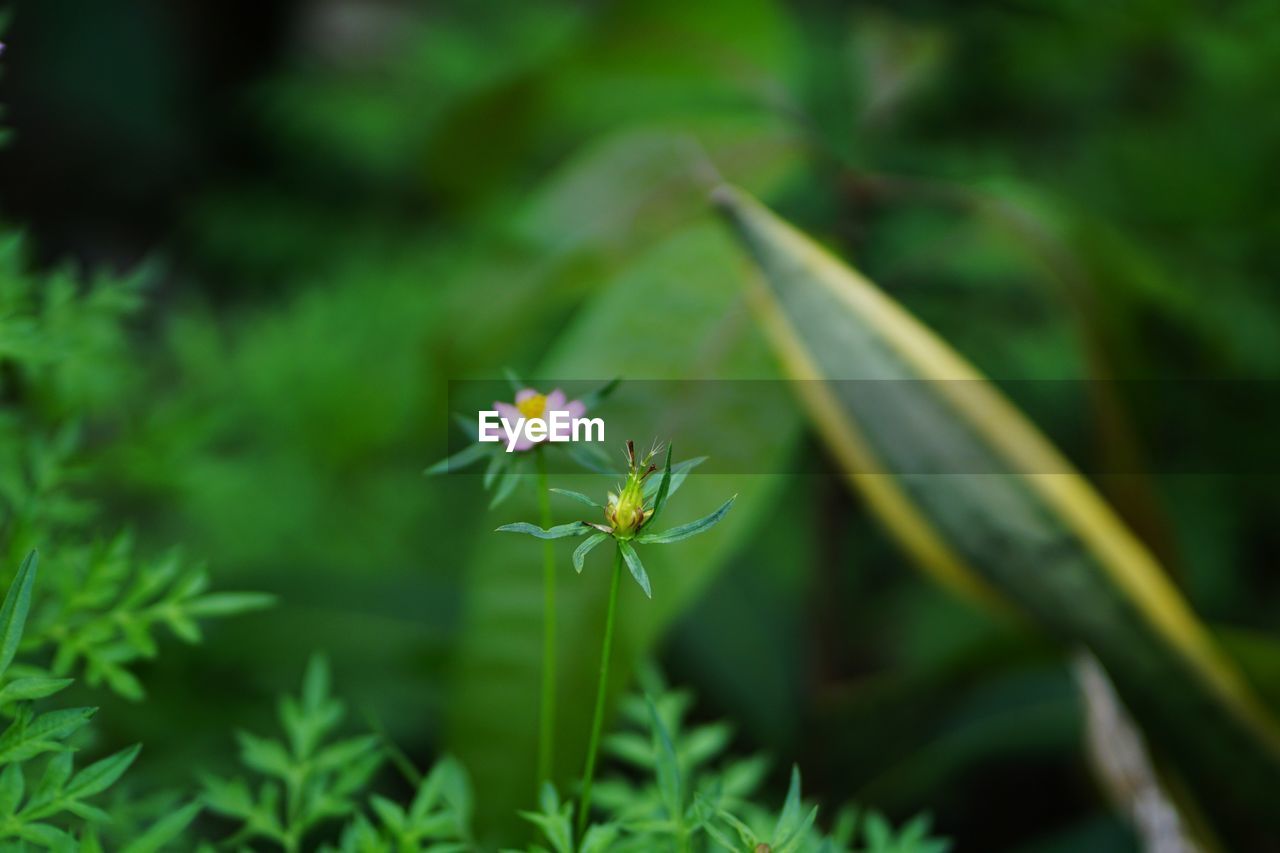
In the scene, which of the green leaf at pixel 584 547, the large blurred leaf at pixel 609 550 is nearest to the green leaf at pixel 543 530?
the green leaf at pixel 584 547

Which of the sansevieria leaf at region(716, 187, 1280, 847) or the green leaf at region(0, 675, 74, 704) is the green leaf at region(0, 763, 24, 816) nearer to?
the green leaf at region(0, 675, 74, 704)

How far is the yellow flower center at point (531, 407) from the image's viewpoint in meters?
0.38

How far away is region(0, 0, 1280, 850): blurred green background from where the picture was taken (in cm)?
73

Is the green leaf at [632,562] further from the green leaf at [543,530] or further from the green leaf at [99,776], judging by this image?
the green leaf at [99,776]

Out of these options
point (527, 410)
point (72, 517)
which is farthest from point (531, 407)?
point (72, 517)

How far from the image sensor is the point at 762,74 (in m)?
0.92

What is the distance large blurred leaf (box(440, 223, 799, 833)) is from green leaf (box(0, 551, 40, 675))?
1.08 feet

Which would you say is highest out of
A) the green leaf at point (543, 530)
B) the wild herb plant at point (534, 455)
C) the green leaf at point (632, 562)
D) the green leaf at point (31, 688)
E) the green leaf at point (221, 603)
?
the wild herb plant at point (534, 455)

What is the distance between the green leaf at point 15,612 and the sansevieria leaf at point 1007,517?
407 millimetres

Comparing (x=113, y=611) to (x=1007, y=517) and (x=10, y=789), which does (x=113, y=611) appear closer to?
(x=10, y=789)

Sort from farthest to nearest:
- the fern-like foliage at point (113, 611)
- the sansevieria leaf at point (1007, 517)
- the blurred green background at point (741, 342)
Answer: the blurred green background at point (741, 342), the sansevieria leaf at point (1007, 517), the fern-like foliage at point (113, 611)

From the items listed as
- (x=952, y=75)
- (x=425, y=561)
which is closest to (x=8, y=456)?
(x=425, y=561)

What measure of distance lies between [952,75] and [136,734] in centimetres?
111

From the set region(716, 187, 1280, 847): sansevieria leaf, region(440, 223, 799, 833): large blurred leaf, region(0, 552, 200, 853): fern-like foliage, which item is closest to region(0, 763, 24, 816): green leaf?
region(0, 552, 200, 853): fern-like foliage
